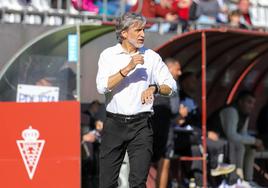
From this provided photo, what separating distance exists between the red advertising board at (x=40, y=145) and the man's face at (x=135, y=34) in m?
2.20

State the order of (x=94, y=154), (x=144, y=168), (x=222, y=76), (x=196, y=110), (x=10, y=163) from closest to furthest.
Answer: (x=144, y=168) → (x=10, y=163) → (x=94, y=154) → (x=196, y=110) → (x=222, y=76)

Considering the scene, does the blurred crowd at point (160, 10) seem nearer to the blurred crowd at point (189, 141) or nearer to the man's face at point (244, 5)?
the man's face at point (244, 5)

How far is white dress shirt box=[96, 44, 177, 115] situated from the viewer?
652 cm

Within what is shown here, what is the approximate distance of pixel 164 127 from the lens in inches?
381

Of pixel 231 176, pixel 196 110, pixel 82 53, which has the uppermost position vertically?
pixel 82 53

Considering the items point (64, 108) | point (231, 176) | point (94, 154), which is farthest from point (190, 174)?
point (64, 108)

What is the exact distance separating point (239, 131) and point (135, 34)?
5.43 metres

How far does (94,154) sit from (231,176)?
228 cm

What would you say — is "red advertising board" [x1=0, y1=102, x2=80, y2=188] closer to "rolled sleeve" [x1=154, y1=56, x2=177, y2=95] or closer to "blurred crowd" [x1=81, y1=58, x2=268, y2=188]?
"blurred crowd" [x1=81, y1=58, x2=268, y2=188]

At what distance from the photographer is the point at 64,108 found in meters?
8.60

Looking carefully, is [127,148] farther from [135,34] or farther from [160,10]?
[160,10]

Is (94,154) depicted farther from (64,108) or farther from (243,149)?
(243,149)

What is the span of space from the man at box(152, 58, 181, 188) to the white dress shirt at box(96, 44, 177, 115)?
264 centimetres

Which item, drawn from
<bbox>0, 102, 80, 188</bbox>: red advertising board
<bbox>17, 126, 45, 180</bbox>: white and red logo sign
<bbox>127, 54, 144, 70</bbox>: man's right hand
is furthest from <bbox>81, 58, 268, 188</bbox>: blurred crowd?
<bbox>127, 54, 144, 70</bbox>: man's right hand
